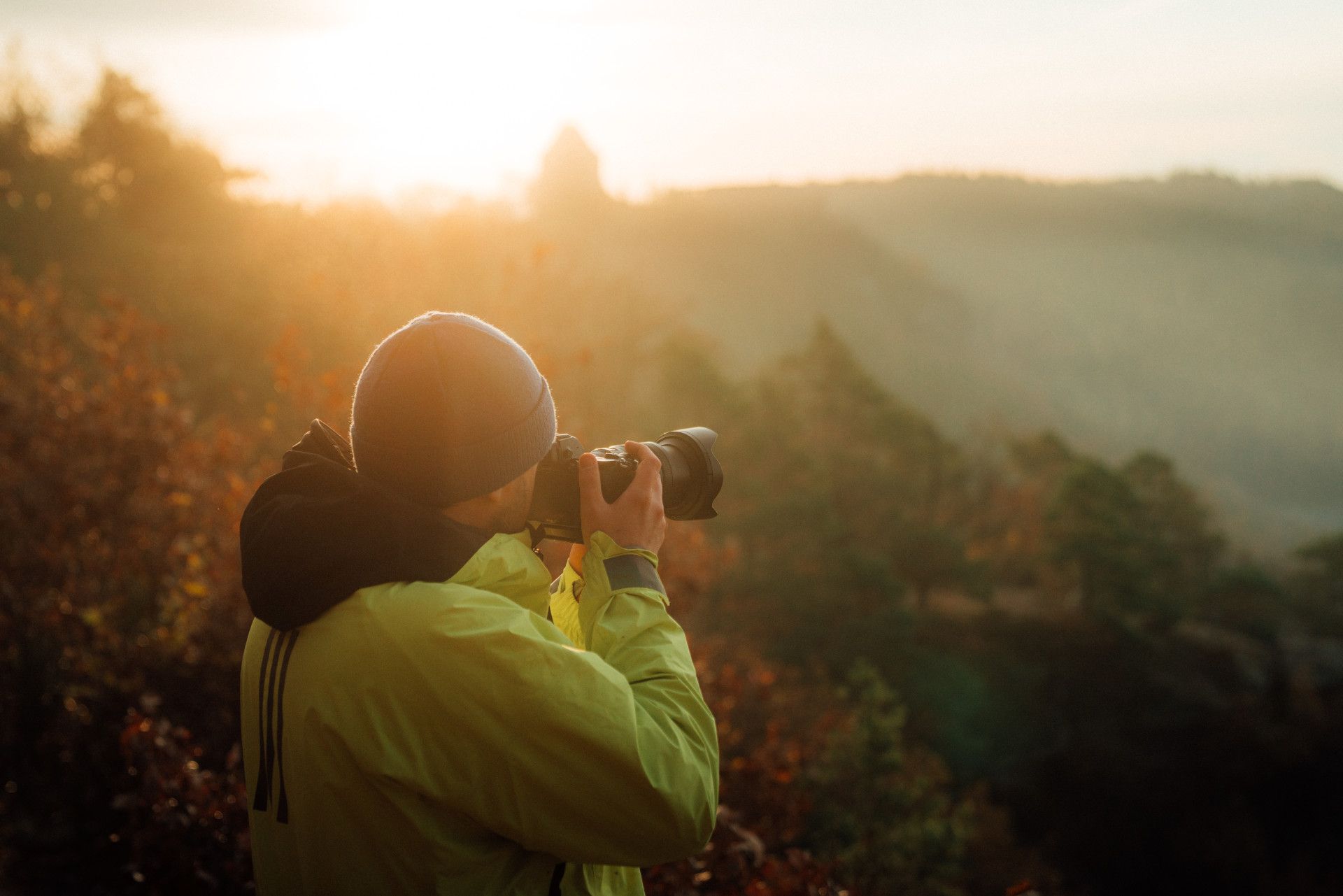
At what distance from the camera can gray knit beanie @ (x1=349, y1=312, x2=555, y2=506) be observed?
1110mm

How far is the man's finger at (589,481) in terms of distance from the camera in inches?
50.6

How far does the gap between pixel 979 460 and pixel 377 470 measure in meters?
30.1

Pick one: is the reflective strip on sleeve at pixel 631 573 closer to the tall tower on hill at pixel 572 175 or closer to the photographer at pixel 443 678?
the photographer at pixel 443 678

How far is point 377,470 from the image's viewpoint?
3.75ft

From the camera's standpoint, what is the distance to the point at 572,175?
164 feet

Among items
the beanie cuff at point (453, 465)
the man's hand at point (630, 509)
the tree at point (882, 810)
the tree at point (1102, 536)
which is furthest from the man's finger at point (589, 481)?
the tree at point (1102, 536)

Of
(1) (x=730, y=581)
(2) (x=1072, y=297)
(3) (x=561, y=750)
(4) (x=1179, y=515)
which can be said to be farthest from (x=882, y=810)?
(2) (x=1072, y=297)

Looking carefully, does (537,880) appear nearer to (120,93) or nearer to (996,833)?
(996,833)

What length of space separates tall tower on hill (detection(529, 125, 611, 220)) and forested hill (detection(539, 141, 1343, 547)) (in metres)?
0.28

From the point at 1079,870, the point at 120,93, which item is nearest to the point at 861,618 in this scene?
the point at 1079,870

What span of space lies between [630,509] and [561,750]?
42 centimetres

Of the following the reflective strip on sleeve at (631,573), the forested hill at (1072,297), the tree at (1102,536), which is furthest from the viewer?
the forested hill at (1072,297)

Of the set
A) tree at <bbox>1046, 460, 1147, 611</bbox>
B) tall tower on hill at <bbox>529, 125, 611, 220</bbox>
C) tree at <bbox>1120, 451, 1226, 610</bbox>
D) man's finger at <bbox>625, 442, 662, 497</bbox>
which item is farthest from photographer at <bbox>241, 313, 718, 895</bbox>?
tall tower on hill at <bbox>529, 125, 611, 220</bbox>

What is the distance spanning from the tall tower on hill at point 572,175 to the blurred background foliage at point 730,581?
3.30 m
